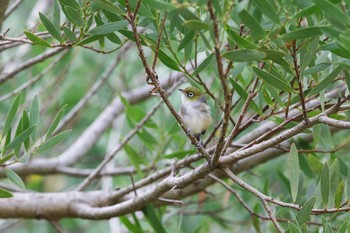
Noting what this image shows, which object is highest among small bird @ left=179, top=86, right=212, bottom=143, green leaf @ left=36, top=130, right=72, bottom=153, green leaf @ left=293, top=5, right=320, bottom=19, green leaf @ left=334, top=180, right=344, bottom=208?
green leaf @ left=293, top=5, right=320, bottom=19

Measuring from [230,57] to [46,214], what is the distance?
4.54 feet

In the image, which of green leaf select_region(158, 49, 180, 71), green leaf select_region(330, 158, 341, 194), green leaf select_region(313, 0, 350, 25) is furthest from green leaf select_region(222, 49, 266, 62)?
green leaf select_region(330, 158, 341, 194)

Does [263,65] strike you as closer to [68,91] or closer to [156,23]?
[156,23]

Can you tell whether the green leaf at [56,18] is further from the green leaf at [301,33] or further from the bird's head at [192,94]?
the bird's head at [192,94]

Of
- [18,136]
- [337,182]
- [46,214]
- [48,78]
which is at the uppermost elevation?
[48,78]

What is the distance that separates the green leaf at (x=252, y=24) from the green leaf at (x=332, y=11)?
10cm

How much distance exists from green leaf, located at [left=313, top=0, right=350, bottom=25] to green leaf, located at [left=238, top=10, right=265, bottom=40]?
102 mm

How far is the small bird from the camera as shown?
2.31 m

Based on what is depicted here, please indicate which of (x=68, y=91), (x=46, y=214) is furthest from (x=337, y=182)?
(x=68, y=91)

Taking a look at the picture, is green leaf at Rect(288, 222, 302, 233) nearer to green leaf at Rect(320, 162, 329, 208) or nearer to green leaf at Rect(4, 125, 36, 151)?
green leaf at Rect(320, 162, 329, 208)

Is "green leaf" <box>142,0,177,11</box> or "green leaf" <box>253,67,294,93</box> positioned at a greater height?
"green leaf" <box>142,0,177,11</box>

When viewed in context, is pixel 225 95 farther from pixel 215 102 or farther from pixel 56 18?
pixel 215 102

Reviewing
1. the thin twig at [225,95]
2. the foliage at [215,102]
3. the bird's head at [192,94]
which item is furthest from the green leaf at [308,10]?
the bird's head at [192,94]

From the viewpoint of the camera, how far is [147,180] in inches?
81.6
